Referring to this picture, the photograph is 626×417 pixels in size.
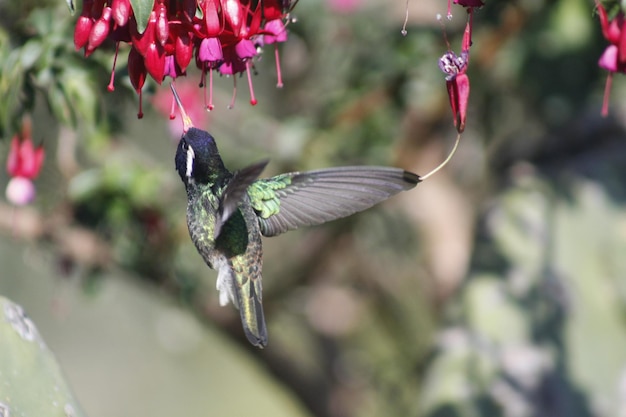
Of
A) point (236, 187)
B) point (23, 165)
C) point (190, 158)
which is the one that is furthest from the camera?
point (23, 165)

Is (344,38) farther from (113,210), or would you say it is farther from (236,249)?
(236,249)

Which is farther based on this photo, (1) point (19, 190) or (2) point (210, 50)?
(1) point (19, 190)

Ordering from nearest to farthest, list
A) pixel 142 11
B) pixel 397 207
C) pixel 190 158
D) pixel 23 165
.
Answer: pixel 142 11, pixel 190 158, pixel 23 165, pixel 397 207

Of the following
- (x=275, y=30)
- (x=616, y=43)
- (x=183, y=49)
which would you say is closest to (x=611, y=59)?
(x=616, y=43)

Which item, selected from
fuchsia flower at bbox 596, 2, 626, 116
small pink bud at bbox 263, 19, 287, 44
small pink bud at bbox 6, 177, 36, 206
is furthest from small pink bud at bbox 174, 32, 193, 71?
small pink bud at bbox 6, 177, 36, 206

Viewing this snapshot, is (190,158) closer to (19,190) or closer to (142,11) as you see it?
(142,11)

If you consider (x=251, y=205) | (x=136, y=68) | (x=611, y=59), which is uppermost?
(x=611, y=59)
